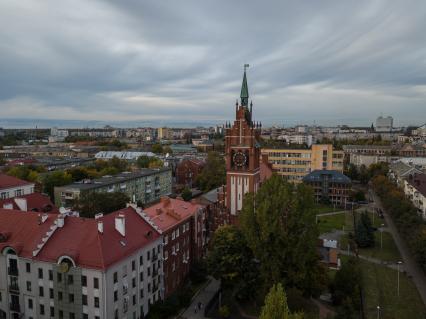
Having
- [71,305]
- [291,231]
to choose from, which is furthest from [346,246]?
[71,305]

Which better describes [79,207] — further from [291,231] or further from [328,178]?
[328,178]

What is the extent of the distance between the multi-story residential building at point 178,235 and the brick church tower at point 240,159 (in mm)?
5940

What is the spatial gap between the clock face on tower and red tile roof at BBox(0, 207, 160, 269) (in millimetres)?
20009

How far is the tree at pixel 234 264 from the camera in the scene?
46531 mm

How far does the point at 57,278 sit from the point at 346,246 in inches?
2135

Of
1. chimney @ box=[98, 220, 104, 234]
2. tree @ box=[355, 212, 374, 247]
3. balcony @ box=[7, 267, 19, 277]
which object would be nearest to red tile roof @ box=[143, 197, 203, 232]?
chimney @ box=[98, 220, 104, 234]

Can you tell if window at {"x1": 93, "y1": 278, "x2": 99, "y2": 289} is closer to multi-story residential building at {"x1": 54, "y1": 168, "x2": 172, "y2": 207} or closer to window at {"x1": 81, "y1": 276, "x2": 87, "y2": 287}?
window at {"x1": 81, "y1": 276, "x2": 87, "y2": 287}

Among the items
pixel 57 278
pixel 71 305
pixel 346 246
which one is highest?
pixel 57 278

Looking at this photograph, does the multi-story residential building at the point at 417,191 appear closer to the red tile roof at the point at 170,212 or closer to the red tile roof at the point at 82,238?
the red tile roof at the point at 170,212

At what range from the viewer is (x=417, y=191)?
84750 mm

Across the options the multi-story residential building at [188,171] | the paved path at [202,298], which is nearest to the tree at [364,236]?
the paved path at [202,298]

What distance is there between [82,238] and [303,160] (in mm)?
99603

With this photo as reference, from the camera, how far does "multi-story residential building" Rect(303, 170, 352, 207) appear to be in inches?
4227

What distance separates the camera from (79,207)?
66625mm
